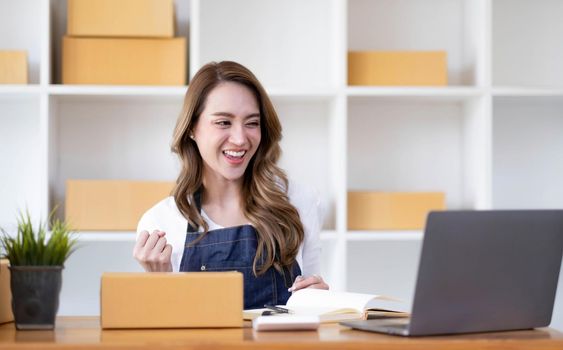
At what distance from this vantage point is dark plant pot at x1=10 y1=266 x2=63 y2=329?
5.08ft

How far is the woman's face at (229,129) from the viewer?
8.58 ft

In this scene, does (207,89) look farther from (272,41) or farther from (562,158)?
(562,158)

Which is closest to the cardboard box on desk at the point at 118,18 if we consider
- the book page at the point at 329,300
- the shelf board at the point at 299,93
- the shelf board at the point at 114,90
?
the shelf board at the point at 114,90

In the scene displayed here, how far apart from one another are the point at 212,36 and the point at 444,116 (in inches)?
38.9

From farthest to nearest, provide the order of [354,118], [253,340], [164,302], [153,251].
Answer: [354,118], [153,251], [164,302], [253,340]

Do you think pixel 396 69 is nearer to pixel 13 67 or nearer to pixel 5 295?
pixel 13 67

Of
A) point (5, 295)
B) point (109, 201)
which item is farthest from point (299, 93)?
point (5, 295)

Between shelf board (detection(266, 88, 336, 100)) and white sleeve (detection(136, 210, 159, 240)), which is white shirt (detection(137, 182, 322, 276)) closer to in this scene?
white sleeve (detection(136, 210, 159, 240))

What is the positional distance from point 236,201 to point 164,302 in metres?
1.16

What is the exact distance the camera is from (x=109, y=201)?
316 centimetres

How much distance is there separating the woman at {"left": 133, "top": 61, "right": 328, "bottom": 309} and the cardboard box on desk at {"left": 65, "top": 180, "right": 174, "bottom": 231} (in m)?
0.49

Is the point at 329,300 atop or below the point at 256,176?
below

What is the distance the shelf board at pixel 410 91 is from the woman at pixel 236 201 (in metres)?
0.62

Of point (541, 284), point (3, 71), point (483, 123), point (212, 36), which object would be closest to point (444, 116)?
point (483, 123)
